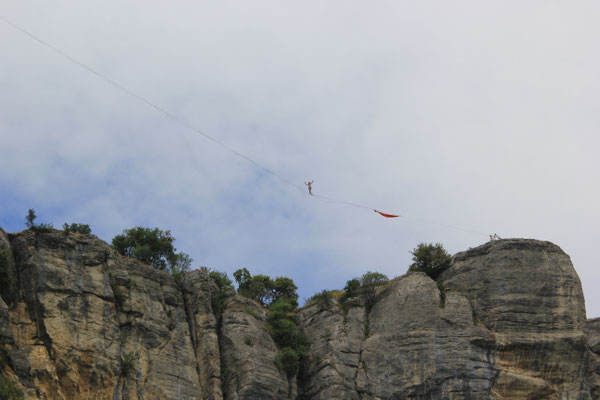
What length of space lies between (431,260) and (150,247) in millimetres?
21321

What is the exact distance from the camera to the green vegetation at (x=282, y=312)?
5338cm

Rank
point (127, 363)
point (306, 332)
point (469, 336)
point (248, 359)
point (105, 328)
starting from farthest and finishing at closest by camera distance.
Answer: point (306, 332)
point (469, 336)
point (248, 359)
point (105, 328)
point (127, 363)

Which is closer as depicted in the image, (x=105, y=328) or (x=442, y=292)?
(x=105, y=328)

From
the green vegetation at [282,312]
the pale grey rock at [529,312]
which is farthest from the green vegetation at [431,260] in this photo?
the green vegetation at [282,312]

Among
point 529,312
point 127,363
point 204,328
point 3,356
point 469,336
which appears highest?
point 529,312

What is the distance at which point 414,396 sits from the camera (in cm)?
5103

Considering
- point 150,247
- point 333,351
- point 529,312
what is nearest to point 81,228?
point 150,247

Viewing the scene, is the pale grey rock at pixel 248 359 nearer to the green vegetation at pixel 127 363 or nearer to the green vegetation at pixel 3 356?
the green vegetation at pixel 127 363

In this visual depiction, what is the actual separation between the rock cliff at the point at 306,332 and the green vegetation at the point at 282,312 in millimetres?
964

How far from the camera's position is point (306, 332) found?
58.0 m

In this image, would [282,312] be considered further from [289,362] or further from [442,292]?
[442,292]

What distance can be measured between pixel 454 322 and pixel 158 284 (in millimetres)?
20365

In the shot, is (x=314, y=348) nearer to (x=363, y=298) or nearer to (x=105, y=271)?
(x=363, y=298)

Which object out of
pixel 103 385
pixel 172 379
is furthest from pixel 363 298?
pixel 103 385
